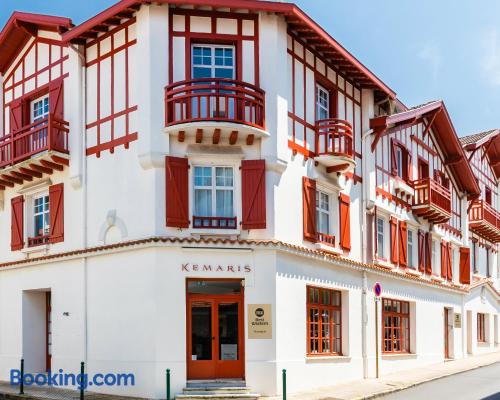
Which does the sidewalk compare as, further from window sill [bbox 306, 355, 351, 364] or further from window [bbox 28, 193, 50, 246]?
window [bbox 28, 193, 50, 246]

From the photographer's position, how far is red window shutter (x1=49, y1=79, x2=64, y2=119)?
21453mm

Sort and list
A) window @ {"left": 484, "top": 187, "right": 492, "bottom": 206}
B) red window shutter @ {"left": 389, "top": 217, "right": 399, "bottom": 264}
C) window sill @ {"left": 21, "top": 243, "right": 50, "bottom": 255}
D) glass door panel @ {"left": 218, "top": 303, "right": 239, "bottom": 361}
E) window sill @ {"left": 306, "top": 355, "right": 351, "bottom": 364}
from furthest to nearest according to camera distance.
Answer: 1. window @ {"left": 484, "top": 187, "right": 492, "bottom": 206}
2. red window shutter @ {"left": 389, "top": 217, "right": 399, "bottom": 264}
3. window sill @ {"left": 21, "top": 243, "right": 50, "bottom": 255}
4. window sill @ {"left": 306, "top": 355, "right": 351, "bottom": 364}
5. glass door panel @ {"left": 218, "top": 303, "right": 239, "bottom": 361}

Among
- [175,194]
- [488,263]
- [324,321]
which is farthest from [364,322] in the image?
[488,263]

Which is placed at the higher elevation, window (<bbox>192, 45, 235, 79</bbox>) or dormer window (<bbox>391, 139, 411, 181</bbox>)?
window (<bbox>192, 45, 235, 79</bbox>)

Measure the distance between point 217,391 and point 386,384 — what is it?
585 centimetres

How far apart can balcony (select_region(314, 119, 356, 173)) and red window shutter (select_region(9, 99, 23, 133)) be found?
917cm

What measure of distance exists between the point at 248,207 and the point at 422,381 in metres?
8.10

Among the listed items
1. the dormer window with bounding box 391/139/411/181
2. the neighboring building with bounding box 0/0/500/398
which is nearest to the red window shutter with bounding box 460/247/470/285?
the dormer window with bounding box 391/139/411/181

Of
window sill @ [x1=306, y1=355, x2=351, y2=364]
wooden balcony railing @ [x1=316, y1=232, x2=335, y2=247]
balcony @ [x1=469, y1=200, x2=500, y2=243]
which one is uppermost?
balcony @ [x1=469, y1=200, x2=500, y2=243]

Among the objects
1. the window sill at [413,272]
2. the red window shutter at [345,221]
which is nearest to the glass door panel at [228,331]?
the red window shutter at [345,221]

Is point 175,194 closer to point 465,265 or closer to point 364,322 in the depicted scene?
point 364,322

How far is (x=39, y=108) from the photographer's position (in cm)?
2292

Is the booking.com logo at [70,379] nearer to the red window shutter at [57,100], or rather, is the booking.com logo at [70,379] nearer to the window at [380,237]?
the red window shutter at [57,100]

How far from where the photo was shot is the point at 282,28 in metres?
19.4
